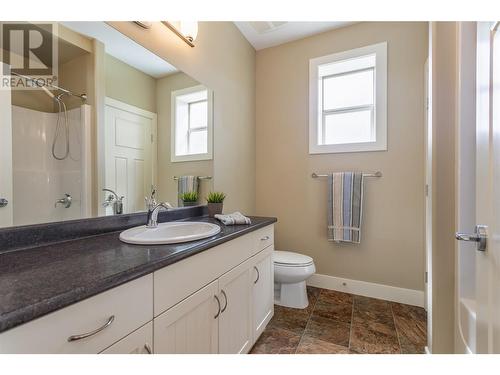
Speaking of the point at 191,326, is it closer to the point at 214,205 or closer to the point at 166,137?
the point at 214,205

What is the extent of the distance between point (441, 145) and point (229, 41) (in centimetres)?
193

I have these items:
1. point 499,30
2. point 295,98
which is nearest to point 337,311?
point 499,30

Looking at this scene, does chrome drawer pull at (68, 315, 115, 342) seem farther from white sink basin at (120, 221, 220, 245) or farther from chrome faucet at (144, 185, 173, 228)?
chrome faucet at (144, 185, 173, 228)

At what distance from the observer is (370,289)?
83.4 inches

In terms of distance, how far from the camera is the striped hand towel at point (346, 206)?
6.88 ft

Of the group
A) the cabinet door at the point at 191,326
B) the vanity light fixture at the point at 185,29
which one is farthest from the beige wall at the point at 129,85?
the cabinet door at the point at 191,326

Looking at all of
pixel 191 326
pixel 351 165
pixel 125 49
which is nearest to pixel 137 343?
pixel 191 326

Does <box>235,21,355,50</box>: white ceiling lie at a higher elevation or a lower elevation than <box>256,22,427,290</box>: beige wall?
higher

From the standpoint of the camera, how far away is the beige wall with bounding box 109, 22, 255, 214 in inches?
59.8

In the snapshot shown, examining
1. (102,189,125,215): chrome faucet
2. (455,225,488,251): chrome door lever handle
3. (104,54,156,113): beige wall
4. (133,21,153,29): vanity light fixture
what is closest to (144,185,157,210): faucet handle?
(102,189,125,215): chrome faucet

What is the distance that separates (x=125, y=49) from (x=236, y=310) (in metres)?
1.55

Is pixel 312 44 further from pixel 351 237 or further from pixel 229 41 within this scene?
pixel 351 237

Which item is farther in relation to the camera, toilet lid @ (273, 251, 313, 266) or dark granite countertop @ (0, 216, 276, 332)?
toilet lid @ (273, 251, 313, 266)

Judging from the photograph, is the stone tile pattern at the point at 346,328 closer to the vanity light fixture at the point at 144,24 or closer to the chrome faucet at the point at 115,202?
the chrome faucet at the point at 115,202
